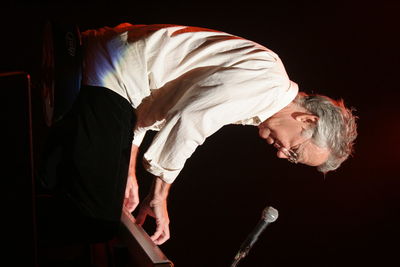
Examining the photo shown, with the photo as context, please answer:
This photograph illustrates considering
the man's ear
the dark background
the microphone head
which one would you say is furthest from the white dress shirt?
the dark background

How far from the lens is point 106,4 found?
2047 mm

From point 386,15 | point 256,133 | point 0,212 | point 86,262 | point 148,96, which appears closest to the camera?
point 0,212

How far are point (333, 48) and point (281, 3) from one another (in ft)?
1.28

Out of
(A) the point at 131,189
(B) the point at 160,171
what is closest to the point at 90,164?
(B) the point at 160,171

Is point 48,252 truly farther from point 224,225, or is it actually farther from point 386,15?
point 386,15

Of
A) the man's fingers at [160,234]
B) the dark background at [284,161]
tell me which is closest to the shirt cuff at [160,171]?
the man's fingers at [160,234]

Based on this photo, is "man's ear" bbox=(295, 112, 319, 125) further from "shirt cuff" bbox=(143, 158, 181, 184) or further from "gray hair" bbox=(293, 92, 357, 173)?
"shirt cuff" bbox=(143, 158, 181, 184)

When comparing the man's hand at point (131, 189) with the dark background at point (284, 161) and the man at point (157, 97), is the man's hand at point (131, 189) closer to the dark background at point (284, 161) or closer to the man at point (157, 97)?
the man at point (157, 97)

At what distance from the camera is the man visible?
3.03 ft

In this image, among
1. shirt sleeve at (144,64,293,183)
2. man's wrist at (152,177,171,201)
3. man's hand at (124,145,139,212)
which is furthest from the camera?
man's hand at (124,145,139,212)

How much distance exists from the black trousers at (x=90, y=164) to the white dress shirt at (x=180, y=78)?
58 millimetres

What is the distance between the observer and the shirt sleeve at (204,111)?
0.91 meters

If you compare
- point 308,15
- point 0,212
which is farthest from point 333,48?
point 0,212

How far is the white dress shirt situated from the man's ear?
168mm
